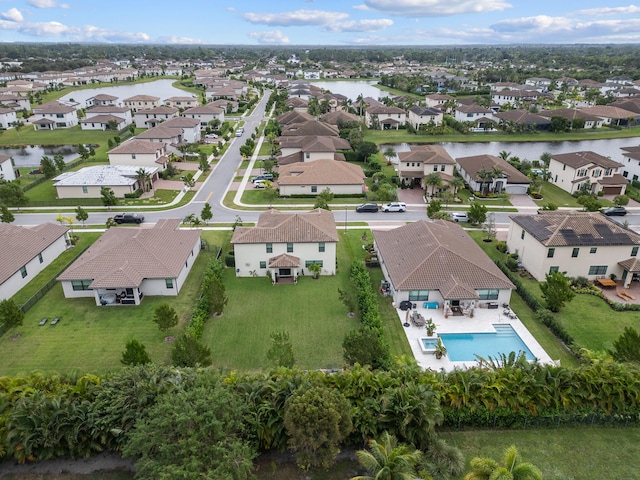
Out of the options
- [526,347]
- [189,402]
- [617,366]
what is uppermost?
[189,402]

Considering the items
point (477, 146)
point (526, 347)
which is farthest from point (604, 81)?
point (526, 347)

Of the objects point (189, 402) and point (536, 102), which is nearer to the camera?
point (189, 402)

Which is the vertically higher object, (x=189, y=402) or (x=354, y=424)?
(x=189, y=402)

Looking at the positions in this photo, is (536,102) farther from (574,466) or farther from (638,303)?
(574,466)

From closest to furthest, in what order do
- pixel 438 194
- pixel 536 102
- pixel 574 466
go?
pixel 574 466
pixel 438 194
pixel 536 102

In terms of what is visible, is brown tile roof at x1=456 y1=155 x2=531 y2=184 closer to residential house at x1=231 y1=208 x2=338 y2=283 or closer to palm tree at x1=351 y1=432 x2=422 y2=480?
residential house at x1=231 y1=208 x2=338 y2=283

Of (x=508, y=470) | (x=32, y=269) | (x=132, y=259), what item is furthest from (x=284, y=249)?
(x=508, y=470)

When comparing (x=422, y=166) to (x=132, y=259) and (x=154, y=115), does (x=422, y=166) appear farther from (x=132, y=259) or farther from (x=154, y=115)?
(x=154, y=115)

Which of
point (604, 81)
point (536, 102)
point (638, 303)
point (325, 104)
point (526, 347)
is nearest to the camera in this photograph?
point (526, 347)
